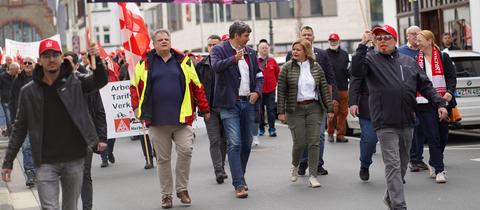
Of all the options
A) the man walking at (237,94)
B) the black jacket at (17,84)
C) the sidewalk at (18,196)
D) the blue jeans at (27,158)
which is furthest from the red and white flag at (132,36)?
the man walking at (237,94)

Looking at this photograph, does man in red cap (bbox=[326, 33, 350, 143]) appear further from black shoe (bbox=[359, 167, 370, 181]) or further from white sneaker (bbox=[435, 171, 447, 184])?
white sneaker (bbox=[435, 171, 447, 184])

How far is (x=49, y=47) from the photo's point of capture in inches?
299

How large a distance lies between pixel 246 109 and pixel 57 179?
3.99 meters

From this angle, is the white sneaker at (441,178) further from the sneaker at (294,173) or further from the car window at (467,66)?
the car window at (467,66)

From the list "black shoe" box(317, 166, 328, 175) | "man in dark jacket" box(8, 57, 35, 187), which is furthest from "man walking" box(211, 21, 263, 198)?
"man in dark jacket" box(8, 57, 35, 187)

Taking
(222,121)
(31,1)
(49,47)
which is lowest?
(222,121)

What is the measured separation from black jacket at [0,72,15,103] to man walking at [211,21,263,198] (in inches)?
252

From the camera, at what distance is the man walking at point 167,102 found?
1043cm

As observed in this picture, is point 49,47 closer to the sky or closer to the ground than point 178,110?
closer to the sky

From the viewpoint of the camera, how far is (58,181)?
7.75 meters

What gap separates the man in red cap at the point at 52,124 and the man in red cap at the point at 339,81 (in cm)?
947

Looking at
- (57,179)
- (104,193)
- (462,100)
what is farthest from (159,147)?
(462,100)

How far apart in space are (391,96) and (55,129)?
10.4 feet

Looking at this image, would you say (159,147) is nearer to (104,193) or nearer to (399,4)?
(104,193)
